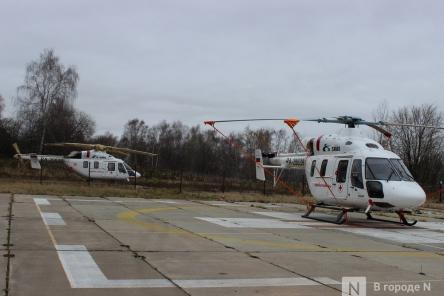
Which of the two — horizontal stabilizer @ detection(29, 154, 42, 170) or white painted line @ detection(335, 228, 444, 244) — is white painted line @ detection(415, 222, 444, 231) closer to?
white painted line @ detection(335, 228, 444, 244)

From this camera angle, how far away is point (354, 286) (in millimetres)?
7008

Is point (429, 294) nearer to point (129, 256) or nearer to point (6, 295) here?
point (129, 256)

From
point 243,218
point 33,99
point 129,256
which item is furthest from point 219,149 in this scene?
point 129,256

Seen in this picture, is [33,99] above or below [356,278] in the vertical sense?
above

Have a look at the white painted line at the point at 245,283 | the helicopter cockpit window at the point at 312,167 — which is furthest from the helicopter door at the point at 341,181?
the white painted line at the point at 245,283

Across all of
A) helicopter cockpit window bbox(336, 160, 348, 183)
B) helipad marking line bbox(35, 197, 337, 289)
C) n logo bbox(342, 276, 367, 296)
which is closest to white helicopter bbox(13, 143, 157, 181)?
helicopter cockpit window bbox(336, 160, 348, 183)

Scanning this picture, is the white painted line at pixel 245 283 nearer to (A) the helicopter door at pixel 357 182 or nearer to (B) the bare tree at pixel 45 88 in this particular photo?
(A) the helicopter door at pixel 357 182

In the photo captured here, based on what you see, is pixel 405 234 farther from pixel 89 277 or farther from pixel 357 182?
pixel 89 277

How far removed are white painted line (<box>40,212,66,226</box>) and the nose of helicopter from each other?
8.92 m

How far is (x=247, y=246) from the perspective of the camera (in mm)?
10250

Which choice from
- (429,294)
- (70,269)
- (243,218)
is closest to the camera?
(429,294)

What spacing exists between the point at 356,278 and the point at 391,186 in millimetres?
8060

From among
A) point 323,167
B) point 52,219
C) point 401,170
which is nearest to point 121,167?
point 323,167

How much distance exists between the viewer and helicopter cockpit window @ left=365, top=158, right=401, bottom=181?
15.4 meters
